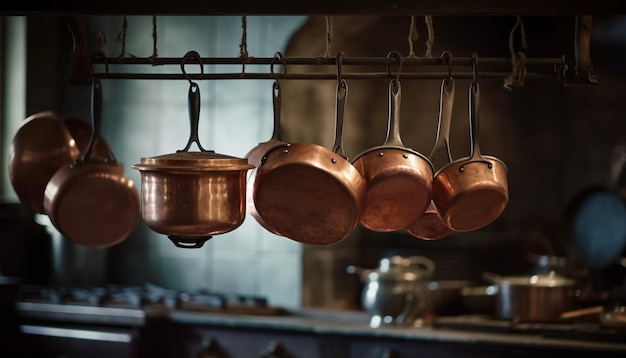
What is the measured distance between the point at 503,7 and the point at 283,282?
8.76 ft

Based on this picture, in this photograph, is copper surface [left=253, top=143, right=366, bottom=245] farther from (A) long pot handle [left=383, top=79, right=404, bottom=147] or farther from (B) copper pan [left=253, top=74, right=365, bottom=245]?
(A) long pot handle [left=383, top=79, right=404, bottom=147]

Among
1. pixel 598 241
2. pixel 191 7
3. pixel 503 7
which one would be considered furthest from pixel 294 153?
pixel 598 241

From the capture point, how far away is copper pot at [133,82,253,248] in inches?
83.3

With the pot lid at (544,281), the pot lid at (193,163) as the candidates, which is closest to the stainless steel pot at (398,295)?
the pot lid at (544,281)

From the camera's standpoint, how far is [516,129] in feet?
15.3

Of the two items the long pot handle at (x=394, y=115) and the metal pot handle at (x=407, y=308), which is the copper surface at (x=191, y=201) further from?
the metal pot handle at (x=407, y=308)

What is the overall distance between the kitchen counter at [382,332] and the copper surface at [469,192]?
1474 millimetres

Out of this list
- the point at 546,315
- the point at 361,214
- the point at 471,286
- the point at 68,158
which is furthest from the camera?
the point at 471,286

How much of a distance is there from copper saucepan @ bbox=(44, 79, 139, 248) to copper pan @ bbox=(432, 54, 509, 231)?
0.67m

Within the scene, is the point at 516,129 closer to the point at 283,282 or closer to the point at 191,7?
the point at 283,282

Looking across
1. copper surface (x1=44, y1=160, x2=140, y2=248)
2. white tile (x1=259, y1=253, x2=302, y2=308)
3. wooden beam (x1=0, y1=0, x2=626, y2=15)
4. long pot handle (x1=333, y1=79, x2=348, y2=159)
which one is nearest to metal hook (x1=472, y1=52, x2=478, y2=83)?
wooden beam (x1=0, y1=0, x2=626, y2=15)

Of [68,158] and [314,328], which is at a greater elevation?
[68,158]

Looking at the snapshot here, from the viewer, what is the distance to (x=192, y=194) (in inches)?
83.3

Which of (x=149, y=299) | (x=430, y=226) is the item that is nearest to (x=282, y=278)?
(x=149, y=299)
